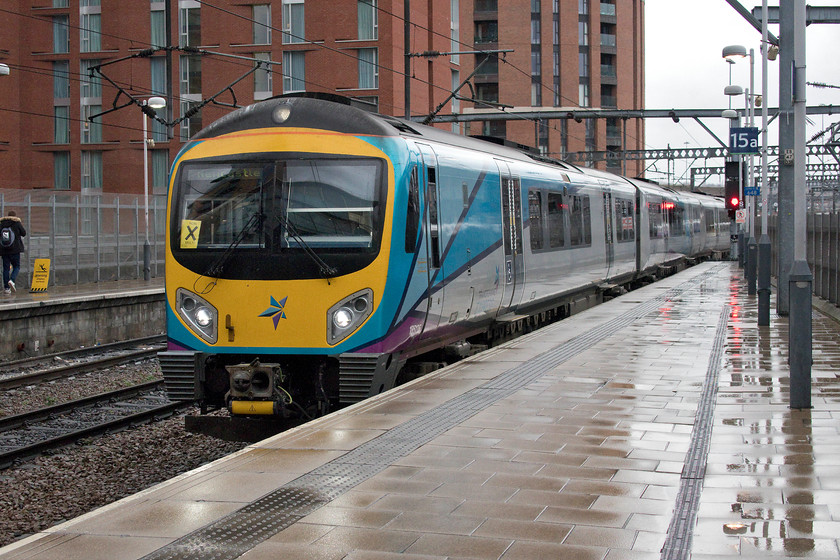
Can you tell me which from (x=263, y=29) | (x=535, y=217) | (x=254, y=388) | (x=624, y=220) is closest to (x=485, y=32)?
(x=263, y=29)

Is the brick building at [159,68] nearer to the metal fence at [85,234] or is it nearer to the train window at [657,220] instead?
the train window at [657,220]

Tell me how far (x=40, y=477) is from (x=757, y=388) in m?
7.01

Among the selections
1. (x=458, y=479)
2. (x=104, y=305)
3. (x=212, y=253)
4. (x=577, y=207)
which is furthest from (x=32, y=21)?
(x=458, y=479)

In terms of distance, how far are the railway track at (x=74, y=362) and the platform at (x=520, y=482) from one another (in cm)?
691

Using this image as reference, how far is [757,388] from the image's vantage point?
10453mm

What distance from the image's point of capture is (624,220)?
1006 inches

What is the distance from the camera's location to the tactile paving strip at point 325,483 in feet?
17.9

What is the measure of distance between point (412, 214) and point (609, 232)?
13650 millimetres

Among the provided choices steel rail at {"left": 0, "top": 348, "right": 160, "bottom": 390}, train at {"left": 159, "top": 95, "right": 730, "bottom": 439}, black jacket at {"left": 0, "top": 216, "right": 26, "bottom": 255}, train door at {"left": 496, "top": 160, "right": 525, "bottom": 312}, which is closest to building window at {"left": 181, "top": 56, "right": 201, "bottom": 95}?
black jacket at {"left": 0, "top": 216, "right": 26, "bottom": 255}

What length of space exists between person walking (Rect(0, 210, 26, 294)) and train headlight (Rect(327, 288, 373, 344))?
14.7m

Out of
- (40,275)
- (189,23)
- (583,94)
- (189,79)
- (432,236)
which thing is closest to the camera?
(432,236)

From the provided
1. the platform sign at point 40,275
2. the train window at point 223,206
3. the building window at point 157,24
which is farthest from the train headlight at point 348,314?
the building window at point 157,24

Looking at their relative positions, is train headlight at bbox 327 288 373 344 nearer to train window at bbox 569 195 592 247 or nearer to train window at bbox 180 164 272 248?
train window at bbox 180 164 272 248

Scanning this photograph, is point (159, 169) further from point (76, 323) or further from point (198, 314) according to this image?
point (198, 314)
